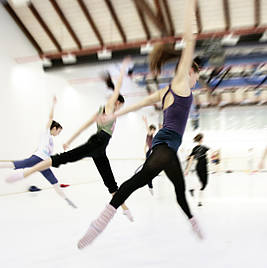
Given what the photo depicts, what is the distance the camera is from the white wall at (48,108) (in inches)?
288

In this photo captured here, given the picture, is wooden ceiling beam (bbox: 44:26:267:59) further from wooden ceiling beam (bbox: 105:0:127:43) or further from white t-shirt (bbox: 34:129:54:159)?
white t-shirt (bbox: 34:129:54:159)

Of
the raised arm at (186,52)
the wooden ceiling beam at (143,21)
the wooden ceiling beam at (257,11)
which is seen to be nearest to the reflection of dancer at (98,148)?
the raised arm at (186,52)

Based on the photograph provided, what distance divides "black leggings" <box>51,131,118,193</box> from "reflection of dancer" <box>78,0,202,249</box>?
23.2 inches

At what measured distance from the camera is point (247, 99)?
12.9m

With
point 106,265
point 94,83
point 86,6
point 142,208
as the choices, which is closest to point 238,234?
point 106,265

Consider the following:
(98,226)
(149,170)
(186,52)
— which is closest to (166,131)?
(149,170)

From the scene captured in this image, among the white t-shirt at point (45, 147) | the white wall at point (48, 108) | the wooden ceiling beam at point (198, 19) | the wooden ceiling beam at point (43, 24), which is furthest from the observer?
the wooden ceiling beam at point (43, 24)

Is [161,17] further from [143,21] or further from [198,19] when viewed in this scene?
[198,19]

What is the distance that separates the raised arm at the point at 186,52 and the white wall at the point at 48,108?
6.09 metres

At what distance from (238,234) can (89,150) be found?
1480 mm

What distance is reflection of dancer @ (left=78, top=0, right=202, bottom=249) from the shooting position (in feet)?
5.36

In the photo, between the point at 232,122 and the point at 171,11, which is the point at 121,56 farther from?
the point at 232,122

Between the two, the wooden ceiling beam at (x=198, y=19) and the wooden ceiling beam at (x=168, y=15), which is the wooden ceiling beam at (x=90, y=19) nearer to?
the wooden ceiling beam at (x=168, y=15)

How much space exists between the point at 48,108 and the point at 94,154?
706 cm
